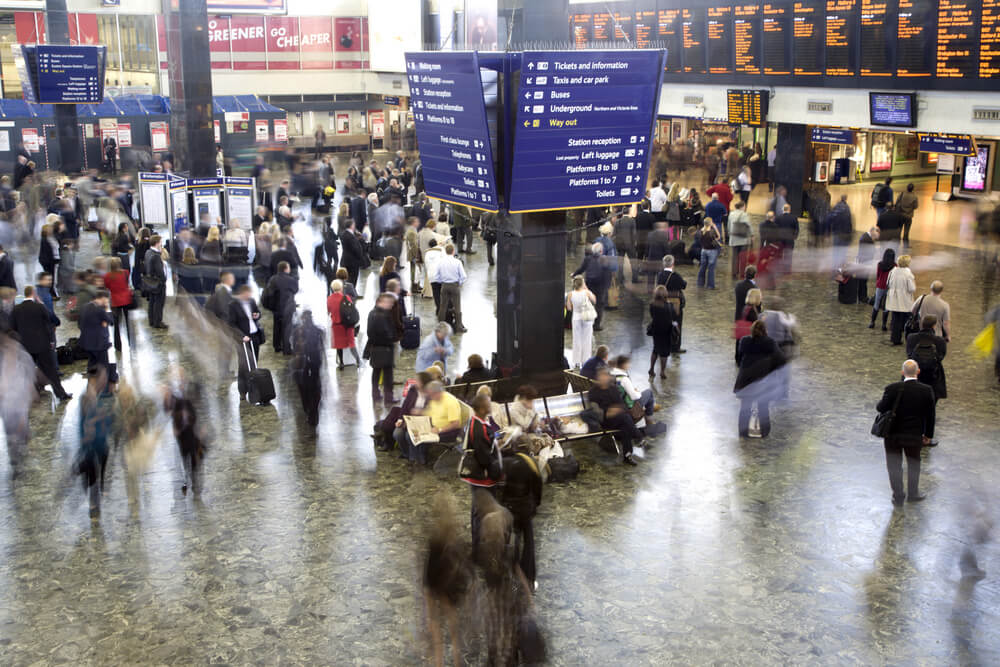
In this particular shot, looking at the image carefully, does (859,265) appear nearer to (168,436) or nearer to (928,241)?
(928,241)

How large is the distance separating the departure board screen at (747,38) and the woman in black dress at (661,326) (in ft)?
40.2

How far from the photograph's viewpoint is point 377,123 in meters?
45.1

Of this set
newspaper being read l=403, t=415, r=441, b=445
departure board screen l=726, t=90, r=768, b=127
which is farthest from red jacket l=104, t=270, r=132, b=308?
departure board screen l=726, t=90, r=768, b=127

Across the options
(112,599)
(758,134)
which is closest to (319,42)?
(758,134)

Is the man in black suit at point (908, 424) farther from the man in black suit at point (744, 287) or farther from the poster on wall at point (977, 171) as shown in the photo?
the poster on wall at point (977, 171)

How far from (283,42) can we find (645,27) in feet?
67.1

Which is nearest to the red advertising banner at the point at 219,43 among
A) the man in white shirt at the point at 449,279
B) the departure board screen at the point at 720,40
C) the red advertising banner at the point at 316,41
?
the red advertising banner at the point at 316,41

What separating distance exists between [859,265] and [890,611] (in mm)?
11358

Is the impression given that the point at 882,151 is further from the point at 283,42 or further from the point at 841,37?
the point at 283,42

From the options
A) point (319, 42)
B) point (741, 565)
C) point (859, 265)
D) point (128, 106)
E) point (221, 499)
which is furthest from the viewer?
point (319, 42)

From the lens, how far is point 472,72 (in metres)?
10.4

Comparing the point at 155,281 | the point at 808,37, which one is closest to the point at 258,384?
the point at 155,281

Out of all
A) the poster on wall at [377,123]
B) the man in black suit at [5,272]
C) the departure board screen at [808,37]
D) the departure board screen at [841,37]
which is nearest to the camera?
the man in black suit at [5,272]

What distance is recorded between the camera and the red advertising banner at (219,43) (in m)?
40.7
